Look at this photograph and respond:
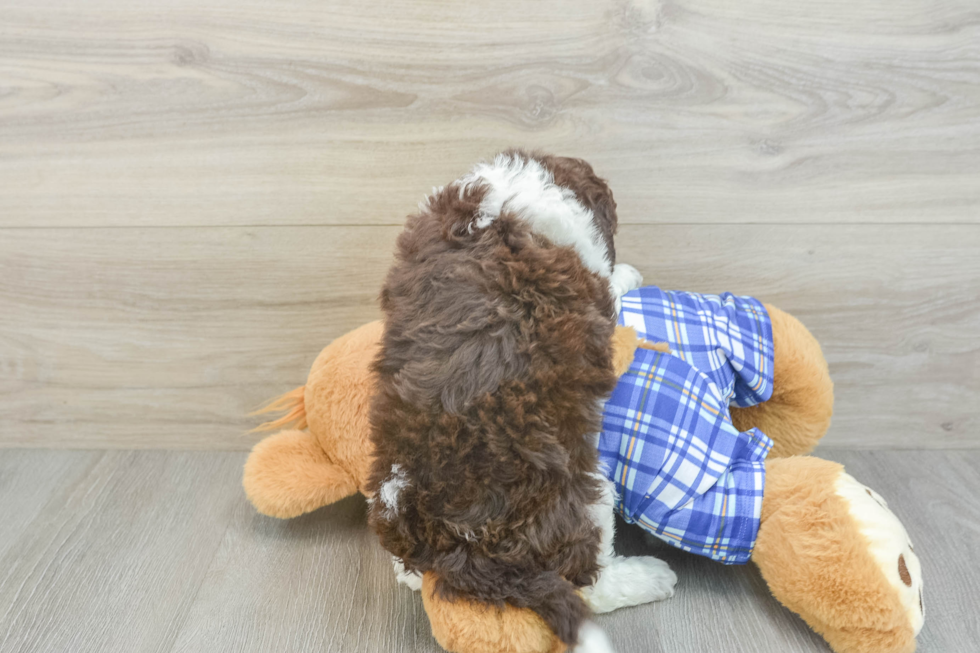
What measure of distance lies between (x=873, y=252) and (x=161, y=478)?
101cm

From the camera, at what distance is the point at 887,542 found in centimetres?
60

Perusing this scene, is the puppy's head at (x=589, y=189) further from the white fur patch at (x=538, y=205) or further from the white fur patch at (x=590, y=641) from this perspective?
the white fur patch at (x=590, y=641)

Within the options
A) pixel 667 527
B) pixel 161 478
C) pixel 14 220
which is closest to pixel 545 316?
pixel 667 527

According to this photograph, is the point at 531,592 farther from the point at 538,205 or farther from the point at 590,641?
the point at 538,205

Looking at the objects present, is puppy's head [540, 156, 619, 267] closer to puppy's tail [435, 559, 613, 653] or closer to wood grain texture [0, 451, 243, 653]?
puppy's tail [435, 559, 613, 653]

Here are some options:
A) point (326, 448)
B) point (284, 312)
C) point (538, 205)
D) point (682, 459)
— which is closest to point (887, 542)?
point (682, 459)

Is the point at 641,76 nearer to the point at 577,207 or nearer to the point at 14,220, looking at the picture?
the point at 577,207

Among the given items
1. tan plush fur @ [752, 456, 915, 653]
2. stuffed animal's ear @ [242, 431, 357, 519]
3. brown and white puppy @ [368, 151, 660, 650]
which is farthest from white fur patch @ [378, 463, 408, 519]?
tan plush fur @ [752, 456, 915, 653]

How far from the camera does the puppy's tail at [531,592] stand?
567 millimetres

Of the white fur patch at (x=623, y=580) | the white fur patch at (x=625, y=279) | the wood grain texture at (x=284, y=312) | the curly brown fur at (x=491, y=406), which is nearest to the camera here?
the curly brown fur at (x=491, y=406)

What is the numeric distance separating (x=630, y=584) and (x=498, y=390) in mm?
290

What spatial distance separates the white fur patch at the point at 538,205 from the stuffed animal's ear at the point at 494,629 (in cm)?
31

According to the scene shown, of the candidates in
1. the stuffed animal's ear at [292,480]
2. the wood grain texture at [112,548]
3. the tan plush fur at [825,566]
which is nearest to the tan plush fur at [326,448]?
the stuffed animal's ear at [292,480]

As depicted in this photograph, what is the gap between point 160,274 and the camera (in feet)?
3.00
